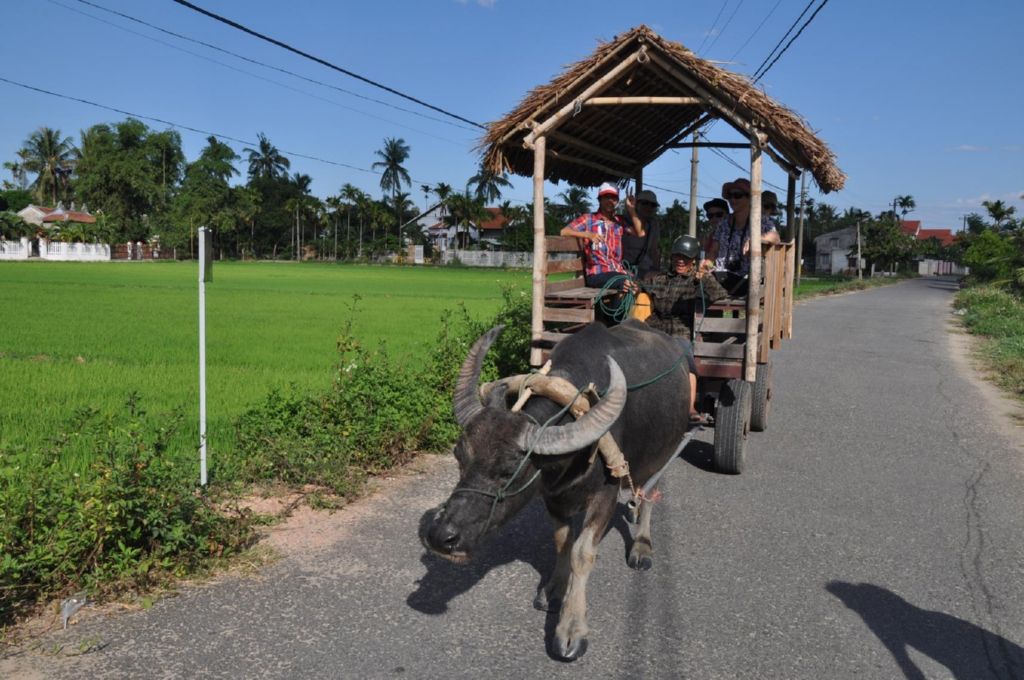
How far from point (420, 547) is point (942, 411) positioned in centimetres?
740

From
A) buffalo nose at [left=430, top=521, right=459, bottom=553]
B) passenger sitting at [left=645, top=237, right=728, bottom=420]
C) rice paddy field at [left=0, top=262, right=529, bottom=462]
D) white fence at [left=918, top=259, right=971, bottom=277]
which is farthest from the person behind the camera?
white fence at [left=918, top=259, right=971, bottom=277]

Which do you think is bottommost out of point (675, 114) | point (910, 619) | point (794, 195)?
point (910, 619)

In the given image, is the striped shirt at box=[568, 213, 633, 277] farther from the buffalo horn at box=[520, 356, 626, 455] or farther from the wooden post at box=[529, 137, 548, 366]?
the buffalo horn at box=[520, 356, 626, 455]

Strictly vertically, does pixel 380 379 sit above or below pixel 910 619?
above

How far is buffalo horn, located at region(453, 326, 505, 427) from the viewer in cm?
335

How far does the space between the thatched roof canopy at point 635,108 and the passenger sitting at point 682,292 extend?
115 cm

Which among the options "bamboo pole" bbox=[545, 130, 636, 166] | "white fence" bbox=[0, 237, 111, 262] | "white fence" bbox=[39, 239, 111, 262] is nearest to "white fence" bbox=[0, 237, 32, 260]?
"white fence" bbox=[0, 237, 111, 262]

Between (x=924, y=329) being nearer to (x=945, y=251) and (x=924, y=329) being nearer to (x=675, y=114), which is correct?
(x=675, y=114)

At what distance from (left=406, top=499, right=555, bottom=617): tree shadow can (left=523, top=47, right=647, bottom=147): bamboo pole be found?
3247mm

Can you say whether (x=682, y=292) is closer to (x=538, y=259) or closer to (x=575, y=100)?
(x=538, y=259)

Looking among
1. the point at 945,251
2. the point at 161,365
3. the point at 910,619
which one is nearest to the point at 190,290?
the point at 161,365

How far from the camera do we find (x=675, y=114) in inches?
329

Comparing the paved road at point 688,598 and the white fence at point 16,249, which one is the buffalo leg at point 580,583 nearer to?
the paved road at point 688,598

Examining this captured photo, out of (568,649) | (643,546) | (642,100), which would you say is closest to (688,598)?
(643,546)
